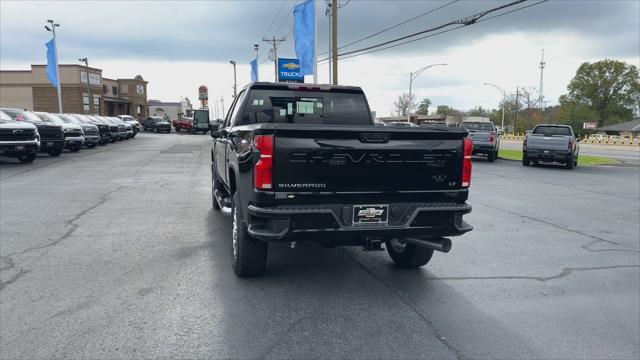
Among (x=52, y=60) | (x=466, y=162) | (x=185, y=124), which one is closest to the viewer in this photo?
(x=466, y=162)

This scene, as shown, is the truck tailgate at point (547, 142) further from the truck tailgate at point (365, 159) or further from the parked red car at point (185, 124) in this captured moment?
the parked red car at point (185, 124)

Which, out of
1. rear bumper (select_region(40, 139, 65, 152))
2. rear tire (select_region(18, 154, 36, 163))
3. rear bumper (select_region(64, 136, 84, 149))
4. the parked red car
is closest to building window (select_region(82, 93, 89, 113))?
the parked red car

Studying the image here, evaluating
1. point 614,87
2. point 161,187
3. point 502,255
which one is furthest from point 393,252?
point 614,87

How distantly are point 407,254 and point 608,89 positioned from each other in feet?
341

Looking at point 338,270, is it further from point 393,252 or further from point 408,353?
point 408,353

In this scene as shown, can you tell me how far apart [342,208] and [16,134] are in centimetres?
1680

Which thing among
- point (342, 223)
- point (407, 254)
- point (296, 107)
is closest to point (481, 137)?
point (296, 107)

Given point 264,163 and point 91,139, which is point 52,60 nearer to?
point 91,139

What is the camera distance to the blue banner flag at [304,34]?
24391 mm

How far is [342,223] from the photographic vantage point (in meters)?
4.44

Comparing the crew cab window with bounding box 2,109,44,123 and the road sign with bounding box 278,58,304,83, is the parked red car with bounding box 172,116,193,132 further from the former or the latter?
the crew cab window with bounding box 2,109,44,123

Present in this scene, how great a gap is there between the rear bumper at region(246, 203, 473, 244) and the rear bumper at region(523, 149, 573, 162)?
17.2 m

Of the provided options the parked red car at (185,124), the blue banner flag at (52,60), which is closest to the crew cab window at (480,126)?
Result: the blue banner flag at (52,60)

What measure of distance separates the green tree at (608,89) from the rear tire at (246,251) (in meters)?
98.3
